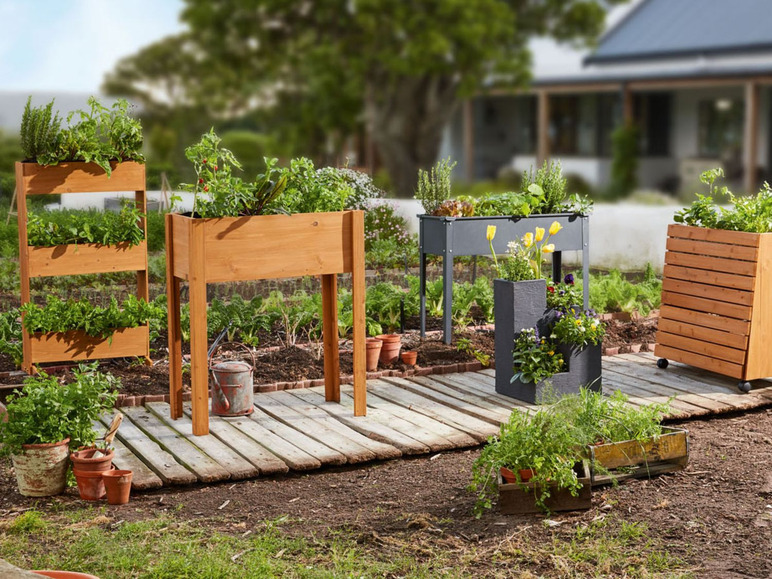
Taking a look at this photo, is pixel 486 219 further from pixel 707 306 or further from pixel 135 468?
pixel 135 468

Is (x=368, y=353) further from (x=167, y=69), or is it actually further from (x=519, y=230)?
(x=167, y=69)

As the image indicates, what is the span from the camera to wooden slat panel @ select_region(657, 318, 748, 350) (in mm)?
6055

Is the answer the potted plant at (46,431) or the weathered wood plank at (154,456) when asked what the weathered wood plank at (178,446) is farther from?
the potted plant at (46,431)

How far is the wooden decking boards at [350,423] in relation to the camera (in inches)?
187

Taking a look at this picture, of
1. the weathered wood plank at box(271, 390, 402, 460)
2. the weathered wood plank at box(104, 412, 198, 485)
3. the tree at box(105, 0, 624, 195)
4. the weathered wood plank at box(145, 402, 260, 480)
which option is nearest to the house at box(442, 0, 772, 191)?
the tree at box(105, 0, 624, 195)

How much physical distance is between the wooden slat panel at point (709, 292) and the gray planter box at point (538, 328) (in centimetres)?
91

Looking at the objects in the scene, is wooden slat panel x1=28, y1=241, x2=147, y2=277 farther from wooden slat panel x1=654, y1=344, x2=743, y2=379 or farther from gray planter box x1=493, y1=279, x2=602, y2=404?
wooden slat panel x1=654, y1=344, x2=743, y2=379

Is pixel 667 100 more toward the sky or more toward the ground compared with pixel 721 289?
more toward the sky

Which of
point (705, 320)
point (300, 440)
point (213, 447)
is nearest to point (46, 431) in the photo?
point (213, 447)

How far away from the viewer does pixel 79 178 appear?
630 cm

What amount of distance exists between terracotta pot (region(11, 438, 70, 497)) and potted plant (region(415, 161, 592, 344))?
126 inches

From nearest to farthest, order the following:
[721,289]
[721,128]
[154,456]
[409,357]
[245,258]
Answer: [154,456], [245,258], [721,289], [409,357], [721,128]

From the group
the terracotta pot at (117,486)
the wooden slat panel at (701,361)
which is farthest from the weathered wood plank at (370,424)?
the wooden slat panel at (701,361)

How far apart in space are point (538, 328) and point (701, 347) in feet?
4.03
